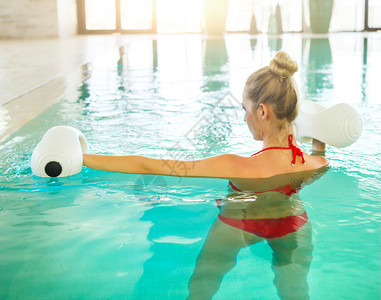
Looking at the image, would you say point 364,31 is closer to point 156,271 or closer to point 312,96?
point 312,96

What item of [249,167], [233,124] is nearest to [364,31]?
[233,124]

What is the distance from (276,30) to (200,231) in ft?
58.3

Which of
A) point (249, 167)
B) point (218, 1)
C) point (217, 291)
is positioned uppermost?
point (218, 1)

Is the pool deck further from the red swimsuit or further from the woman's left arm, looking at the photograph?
the red swimsuit

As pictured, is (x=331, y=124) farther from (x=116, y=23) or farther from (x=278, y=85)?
(x=116, y=23)

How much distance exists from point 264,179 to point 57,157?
97 cm

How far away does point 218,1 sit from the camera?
1788 cm

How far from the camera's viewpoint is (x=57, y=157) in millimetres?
2369

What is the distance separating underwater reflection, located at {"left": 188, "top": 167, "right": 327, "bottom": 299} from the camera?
162 centimetres

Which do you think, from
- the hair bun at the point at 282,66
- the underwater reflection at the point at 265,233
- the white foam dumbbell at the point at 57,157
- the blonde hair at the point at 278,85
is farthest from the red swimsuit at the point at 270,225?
the white foam dumbbell at the point at 57,157

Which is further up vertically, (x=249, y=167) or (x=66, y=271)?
(x=249, y=167)

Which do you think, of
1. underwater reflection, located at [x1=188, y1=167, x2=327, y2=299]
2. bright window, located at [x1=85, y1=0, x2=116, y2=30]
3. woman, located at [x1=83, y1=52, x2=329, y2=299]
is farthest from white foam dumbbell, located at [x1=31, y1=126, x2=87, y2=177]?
bright window, located at [x1=85, y1=0, x2=116, y2=30]

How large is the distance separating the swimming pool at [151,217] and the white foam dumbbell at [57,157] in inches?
4.7

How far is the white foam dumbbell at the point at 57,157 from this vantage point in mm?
2371
